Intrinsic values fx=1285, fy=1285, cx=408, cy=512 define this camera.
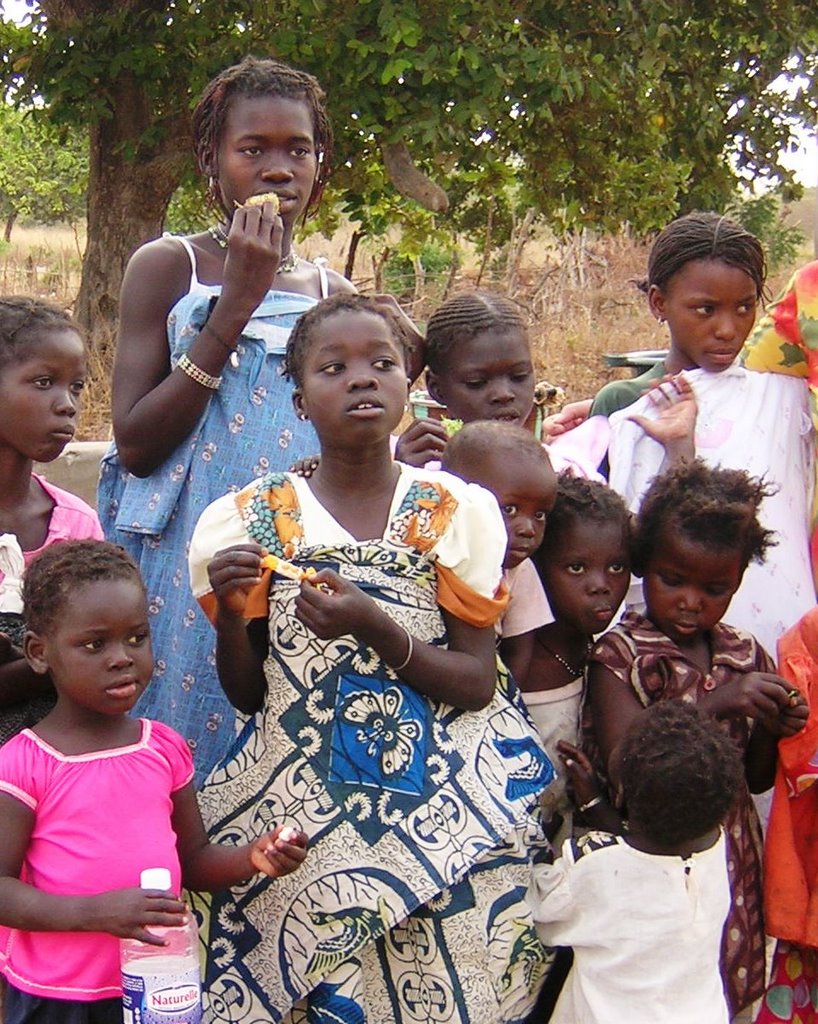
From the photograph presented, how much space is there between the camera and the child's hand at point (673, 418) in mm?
2707

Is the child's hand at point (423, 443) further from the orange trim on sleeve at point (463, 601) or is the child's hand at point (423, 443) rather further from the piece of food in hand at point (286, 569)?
the piece of food in hand at point (286, 569)

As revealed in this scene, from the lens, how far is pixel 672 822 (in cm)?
224

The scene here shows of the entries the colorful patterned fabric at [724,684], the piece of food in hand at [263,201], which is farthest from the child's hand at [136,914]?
the piece of food in hand at [263,201]

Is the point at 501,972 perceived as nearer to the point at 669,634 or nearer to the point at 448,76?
the point at 669,634

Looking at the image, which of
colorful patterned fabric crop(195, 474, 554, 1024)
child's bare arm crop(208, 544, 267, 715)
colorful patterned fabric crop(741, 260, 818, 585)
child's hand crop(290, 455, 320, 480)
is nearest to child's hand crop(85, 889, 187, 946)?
colorful patterned fabric crop(195, 474, 554, 1024)

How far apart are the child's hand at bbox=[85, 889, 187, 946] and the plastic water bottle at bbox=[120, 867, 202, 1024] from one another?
0.03 meters

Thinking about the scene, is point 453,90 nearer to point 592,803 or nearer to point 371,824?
point 592,803

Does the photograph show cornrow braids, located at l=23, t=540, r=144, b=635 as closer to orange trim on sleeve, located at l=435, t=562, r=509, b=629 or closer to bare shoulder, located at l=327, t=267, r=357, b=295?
orange trim on sleeve, located at l=435, t=562, r=509, b=629

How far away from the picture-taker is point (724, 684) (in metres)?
2.45

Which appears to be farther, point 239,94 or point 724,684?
point 239,94

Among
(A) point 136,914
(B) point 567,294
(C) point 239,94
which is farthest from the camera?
(B) point 567,294

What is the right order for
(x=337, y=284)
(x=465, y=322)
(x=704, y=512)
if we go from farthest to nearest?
1. (x=337, y=284)
2. (x=465, y=322)
3. (x=704, y=512)

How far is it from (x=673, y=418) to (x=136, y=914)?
148 centimetres

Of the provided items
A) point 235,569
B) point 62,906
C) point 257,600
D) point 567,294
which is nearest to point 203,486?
point 257,600
